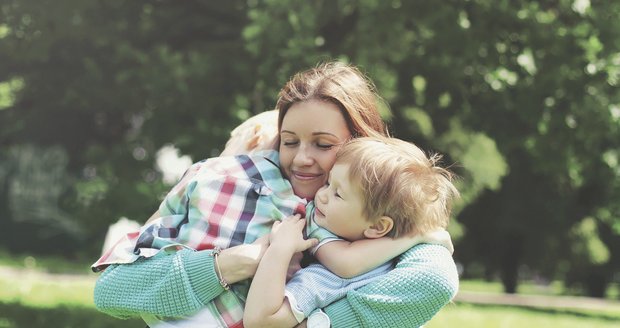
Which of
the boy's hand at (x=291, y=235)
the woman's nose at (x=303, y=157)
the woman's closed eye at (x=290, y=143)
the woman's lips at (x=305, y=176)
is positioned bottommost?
the boy's hand at (x=291, y=235)

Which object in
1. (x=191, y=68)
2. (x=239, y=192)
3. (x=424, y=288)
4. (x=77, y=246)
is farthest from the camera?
(x=77, y=246)

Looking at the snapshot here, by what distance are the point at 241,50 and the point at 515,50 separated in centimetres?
278

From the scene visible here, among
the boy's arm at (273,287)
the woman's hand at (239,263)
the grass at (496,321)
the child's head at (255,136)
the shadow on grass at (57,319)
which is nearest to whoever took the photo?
the boy's arm at (273,287)

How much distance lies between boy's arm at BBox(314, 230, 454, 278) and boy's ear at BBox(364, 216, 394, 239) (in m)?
0.02

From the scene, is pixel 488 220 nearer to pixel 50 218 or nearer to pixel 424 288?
pixel 50 218

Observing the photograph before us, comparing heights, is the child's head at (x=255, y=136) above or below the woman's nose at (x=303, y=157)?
above

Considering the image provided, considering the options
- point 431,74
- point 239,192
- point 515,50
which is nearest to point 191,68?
point 431,74

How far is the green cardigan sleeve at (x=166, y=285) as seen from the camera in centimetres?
277

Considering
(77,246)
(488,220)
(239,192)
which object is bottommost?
(488,220)

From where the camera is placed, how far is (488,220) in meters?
27.2

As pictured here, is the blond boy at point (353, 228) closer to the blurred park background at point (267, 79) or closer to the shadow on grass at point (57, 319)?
the blurred park background at point (267, 79)

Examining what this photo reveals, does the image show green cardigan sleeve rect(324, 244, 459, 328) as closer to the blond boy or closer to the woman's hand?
the blond boy

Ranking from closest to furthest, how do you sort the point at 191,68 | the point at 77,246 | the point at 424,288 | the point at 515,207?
the point at 424,288 < the point at 191,68 < the point at 77,246 < the point at 515,207

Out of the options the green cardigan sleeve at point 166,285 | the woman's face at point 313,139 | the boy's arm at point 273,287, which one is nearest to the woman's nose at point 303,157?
the woman's face at point 313,139
